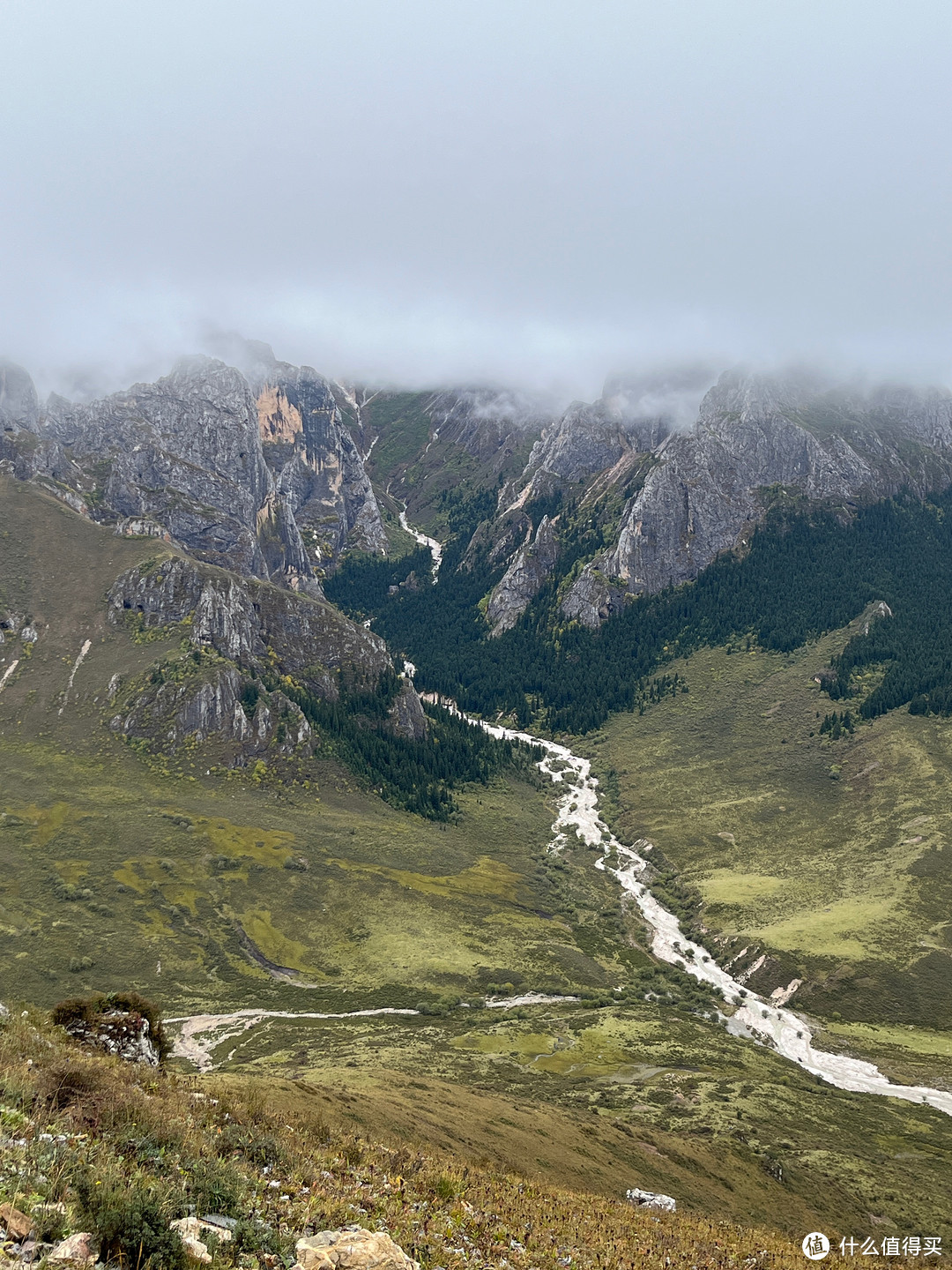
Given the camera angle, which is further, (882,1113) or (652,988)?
(652,988)

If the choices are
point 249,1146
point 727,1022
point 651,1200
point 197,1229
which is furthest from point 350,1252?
point 727,1022

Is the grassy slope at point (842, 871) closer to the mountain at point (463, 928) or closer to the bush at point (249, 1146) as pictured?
the mountain at point (463, 928)

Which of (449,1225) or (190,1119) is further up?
(190,1119)

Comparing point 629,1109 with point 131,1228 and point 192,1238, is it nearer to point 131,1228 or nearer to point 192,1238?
point 192,1238

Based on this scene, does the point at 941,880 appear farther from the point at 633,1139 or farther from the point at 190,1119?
the point at 190,1119

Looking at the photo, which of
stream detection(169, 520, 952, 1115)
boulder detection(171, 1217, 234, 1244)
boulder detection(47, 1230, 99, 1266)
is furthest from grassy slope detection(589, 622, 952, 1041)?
boulder detection(47, 1230, 99, 1266)

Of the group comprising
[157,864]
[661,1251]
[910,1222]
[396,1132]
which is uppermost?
[661,1251]

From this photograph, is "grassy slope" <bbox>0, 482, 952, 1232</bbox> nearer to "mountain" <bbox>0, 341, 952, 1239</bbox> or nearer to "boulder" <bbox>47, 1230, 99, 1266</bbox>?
"mountain" <bbox>0, 341, 952, 1239</bbox>

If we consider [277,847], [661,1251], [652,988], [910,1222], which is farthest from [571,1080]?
[277,847]

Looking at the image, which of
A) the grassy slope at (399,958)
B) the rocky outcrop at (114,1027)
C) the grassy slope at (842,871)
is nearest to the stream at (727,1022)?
the grassy slope at (399,958)
